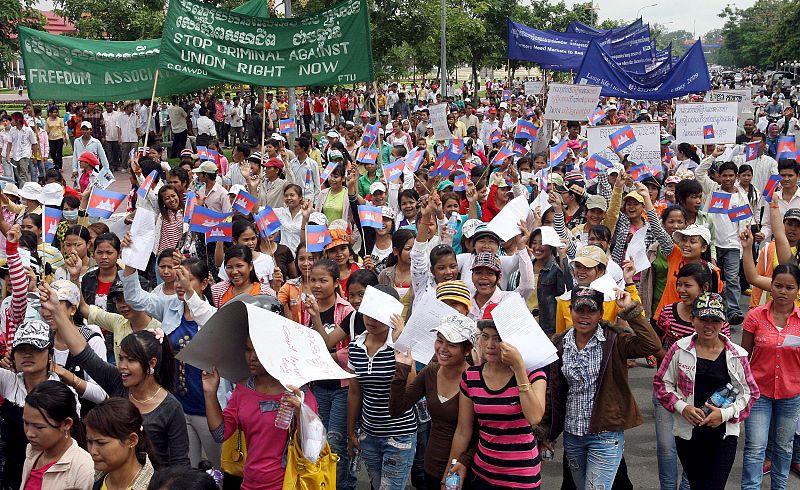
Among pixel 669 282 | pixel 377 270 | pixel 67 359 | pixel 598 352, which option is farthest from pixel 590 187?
pixel 67 359

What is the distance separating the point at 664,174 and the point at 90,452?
39.0ft

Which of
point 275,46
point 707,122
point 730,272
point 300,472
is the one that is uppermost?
point 275,46

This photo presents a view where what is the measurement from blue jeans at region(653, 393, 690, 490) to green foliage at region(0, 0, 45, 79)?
64.4 feet

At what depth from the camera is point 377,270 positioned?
7398mm

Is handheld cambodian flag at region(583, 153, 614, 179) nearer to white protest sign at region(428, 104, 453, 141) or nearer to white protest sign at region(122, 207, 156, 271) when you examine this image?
white protest sign at region(428, 104, 453, 141)

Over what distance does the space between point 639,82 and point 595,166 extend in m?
5.84

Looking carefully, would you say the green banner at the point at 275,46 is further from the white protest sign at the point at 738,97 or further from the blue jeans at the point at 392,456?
the blue jeans at the point at 392,456

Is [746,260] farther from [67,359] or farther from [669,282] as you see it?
[67,359]

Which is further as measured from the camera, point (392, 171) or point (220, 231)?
point (392, 171)

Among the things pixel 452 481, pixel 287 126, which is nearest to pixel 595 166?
pixel 287 126

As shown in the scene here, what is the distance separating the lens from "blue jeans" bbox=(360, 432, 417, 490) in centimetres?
498

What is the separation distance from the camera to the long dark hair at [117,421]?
3.64 metres

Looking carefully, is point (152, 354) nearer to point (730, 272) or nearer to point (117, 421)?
point (117, 421)

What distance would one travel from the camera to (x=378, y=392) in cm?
503
